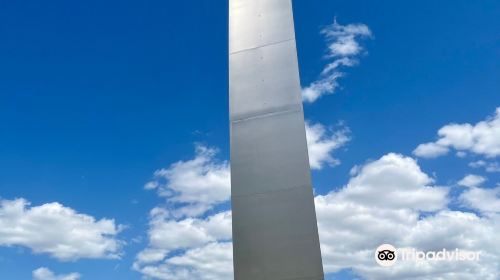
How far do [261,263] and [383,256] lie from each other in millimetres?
3618

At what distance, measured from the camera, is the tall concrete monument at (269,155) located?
9.12 metres

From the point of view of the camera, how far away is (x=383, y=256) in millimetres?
11570

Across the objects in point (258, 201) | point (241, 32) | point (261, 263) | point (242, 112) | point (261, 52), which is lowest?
point (261, 263)

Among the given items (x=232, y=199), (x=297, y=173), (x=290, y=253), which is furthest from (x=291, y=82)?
(x=290, y=253)

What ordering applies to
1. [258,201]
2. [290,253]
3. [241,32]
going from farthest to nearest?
1. [241,32]
2. [258,201]
3. [290,253]

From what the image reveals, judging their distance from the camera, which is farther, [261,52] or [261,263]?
[261,52]

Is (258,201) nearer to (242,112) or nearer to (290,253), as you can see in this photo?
(290,253)

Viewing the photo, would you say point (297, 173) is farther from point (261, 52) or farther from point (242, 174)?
point (261, 52)

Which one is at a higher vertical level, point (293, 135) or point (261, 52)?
point (261, 52)

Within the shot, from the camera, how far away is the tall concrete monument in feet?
29.9

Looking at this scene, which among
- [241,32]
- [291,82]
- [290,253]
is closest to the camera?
[290,253]

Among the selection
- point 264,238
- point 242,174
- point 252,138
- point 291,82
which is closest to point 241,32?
point 291,82

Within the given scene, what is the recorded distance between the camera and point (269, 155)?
986cm

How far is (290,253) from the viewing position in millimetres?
9070
